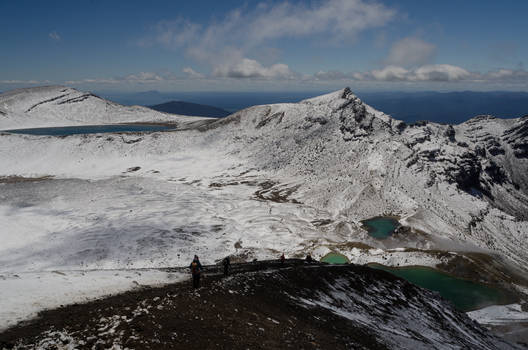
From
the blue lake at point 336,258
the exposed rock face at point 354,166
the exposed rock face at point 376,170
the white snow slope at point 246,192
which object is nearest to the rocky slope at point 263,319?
the blue lake at point 336,258

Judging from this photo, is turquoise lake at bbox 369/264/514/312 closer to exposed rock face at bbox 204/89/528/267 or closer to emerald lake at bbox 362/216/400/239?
emerald lake at bbox 362/216/400/239

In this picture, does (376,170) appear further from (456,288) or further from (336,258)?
(336,258)

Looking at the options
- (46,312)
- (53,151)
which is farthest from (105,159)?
(46,312)

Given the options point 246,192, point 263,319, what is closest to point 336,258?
point 246,192

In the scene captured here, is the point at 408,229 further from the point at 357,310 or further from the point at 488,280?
the point at 357,310

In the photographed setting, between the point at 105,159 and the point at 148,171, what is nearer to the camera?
the point at 148,171

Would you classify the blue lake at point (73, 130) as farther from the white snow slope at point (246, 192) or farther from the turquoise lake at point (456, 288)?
the turquoise lake at point (456, 288)

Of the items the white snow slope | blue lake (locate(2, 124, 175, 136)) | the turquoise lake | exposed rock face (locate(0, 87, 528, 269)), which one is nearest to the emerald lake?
exposed rock face (locate(0, 87, 528, 269))
